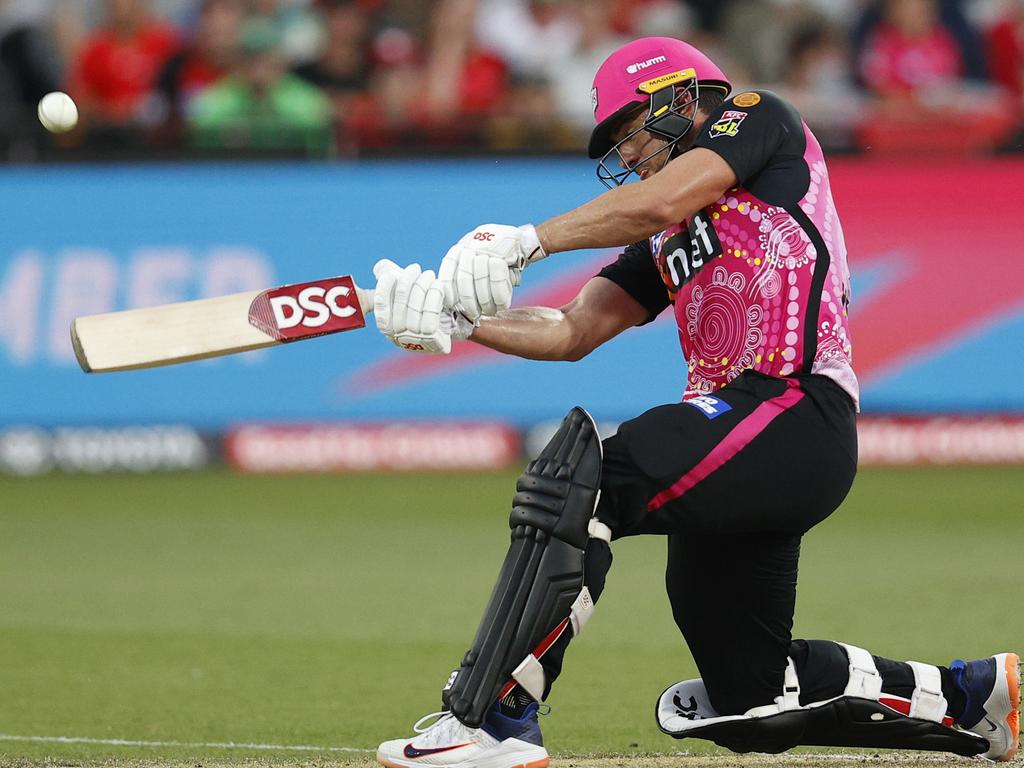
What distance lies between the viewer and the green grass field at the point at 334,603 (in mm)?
5551

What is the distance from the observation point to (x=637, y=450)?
13.3 ft

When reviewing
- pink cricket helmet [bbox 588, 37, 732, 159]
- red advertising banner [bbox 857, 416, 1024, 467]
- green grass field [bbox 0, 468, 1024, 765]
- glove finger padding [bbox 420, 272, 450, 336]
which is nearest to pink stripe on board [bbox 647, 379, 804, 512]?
glove finger padding [bbox 420, 272, 450, 336]

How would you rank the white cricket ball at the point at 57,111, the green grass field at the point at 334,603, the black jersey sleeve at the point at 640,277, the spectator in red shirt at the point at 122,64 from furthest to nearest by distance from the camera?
the spectator in red shirt at the point at 122,64, the white cricket ball at the point at 57,111, the green grass field at the point at 334,603, the black jersey sleeve at the point at 640,277

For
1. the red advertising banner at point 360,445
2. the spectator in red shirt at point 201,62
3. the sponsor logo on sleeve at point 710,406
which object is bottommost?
the sponsor logo on sleeve at point 710,406

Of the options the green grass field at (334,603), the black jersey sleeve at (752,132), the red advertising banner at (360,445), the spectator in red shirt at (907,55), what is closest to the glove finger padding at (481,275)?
the black jersey sleeve at (752,132)

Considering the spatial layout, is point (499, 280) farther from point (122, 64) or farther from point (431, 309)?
point (122, 64)

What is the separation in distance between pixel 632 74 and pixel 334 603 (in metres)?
3.92

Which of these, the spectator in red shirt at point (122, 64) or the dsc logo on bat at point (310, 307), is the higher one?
the spectator in red shirt at point (122, 64)

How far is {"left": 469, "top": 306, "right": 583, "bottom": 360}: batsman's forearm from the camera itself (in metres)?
4.73

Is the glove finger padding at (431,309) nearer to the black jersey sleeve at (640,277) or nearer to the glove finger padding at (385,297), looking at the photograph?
the glove finger padding at (385,297)

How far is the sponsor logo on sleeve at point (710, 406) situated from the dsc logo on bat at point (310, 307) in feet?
→ 3.10

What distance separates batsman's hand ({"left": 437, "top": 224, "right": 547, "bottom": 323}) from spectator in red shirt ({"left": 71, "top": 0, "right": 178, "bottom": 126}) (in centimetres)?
881

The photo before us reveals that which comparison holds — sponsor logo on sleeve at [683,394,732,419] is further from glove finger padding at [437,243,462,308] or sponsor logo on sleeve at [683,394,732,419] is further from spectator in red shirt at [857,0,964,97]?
spectator in red shirt at [857,0,964,97]

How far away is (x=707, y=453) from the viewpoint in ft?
13.3
